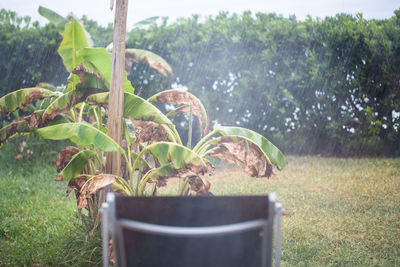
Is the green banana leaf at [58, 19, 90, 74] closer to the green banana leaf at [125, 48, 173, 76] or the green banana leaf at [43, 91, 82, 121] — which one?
the green banana leaf at [125, 48, 173, 76]

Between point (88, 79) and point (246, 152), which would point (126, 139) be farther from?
point (246, 152)

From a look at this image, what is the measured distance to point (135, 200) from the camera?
1525 mm

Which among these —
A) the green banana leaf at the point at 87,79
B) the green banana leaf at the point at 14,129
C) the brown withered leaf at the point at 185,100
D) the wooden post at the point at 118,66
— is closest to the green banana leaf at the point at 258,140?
the brown withered leaf at the point at 185,100

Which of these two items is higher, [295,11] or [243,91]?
[295,11]

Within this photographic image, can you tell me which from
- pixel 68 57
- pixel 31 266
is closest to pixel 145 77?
pixel 68 57

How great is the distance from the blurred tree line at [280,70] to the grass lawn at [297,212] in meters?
0.65

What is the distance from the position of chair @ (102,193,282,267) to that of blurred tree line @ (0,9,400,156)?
16.5 feet

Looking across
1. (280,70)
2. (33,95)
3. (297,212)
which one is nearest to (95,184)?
(33,95)

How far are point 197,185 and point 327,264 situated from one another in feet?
4.49

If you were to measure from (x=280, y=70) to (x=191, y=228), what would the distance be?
6.02 metres

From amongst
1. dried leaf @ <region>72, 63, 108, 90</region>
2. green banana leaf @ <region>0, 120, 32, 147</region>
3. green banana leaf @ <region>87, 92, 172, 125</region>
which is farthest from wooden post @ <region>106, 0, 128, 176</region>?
green banana leaf @ <region>0, 120, 32, 147</region>

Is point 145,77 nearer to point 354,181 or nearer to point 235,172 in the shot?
point 235,172

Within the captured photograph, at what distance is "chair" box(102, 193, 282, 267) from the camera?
145cm

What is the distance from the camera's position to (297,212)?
4.49m
